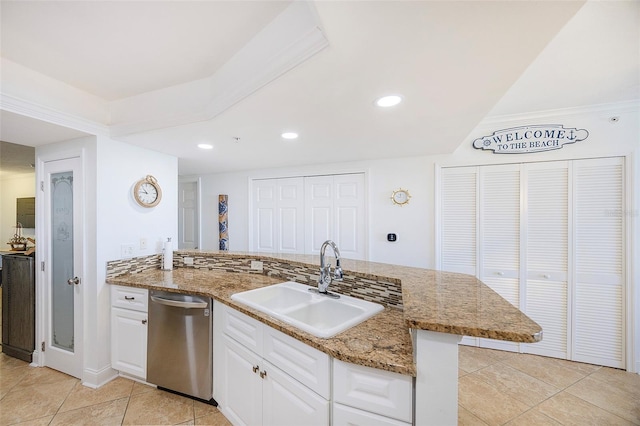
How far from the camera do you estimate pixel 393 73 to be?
121 cm

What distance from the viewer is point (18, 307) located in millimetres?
2512

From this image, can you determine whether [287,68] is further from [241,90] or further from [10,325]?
[10,325]

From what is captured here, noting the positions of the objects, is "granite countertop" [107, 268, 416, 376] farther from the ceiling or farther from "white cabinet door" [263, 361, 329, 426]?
the ceiling

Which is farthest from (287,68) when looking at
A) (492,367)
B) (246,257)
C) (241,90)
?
(492,367)

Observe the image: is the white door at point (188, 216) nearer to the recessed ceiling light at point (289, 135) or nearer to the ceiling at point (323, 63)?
the ceiling at point (323, 63)

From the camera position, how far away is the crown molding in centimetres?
162

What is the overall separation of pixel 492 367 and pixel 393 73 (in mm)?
2753

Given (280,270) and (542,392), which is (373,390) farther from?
(542,392)

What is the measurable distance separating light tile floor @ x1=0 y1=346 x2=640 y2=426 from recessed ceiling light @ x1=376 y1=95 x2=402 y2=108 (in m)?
2.21

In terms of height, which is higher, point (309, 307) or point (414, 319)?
point (414, 319)

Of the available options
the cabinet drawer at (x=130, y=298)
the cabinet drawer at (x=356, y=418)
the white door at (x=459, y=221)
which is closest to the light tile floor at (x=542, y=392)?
the white door at (x=459, y=221)

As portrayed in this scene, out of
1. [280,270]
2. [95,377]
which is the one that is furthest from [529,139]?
[95,377]

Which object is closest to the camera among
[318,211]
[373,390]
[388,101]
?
[373,390]

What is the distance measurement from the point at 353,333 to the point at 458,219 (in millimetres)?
2205
